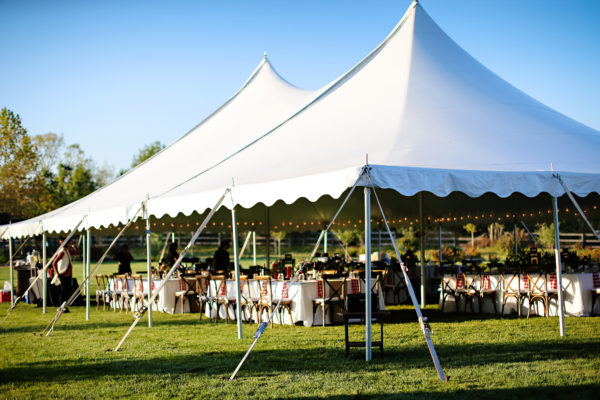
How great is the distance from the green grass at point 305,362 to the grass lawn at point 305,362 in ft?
0.04

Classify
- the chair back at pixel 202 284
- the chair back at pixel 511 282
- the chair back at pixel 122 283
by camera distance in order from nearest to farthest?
the chair back at pixel 511 282 < the chair back at pixel 202 284 < the chair back at pixel 122 283

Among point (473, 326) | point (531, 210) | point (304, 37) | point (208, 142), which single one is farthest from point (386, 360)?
point (531, 210)

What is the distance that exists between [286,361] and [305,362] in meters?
0.25

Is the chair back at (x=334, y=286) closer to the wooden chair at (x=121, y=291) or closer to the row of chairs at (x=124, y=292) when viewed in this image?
the row of chairs at (x=124, y=292)

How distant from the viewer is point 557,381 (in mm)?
5793

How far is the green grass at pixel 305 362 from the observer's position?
5.87m

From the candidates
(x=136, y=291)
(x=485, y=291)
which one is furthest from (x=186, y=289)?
(x=485, y=291)

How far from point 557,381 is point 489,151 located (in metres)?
3.66

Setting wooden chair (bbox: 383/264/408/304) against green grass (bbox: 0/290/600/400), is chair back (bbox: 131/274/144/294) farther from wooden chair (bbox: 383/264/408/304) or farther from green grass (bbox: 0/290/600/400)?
wooden chair (bbox: 383/264/408/304)

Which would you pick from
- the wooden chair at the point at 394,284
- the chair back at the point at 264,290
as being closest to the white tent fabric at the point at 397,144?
the chair back at the point at 264,290

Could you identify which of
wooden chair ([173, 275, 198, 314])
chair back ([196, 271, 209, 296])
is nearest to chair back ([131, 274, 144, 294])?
wooden chair ([173, 275, 198, 314])

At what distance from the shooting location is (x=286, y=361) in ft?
24.1

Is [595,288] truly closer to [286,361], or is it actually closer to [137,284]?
[286,361]

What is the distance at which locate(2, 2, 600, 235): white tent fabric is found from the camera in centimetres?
790
